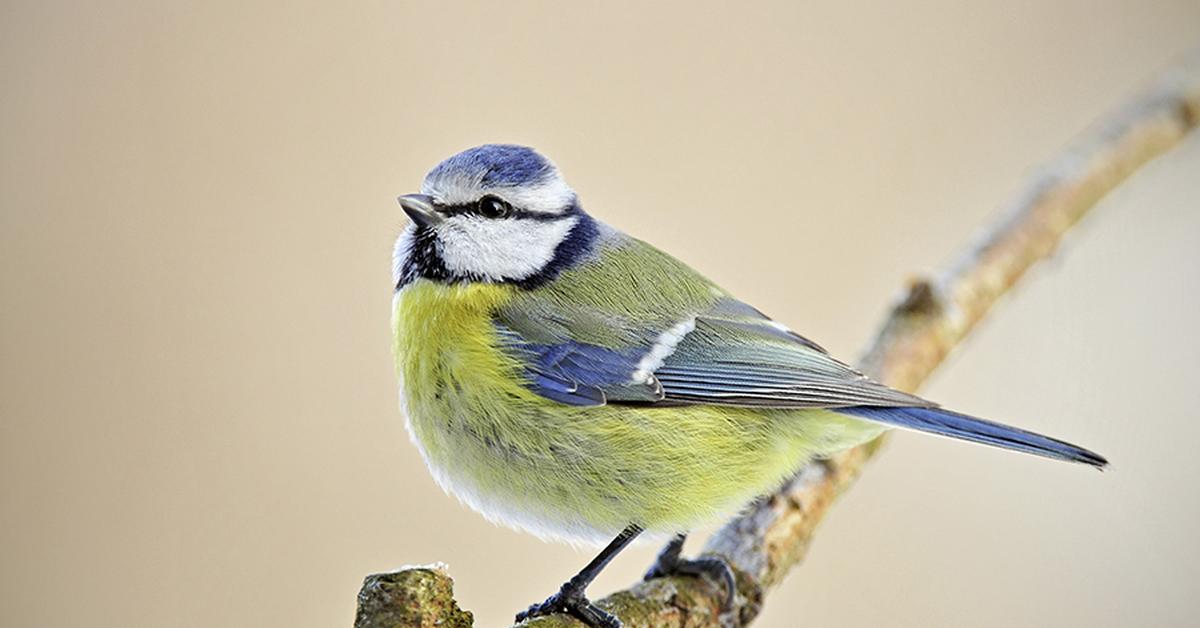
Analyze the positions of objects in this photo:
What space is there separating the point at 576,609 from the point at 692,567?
0.80ft

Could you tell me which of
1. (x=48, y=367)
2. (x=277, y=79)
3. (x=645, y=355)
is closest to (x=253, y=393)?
(x=48, y=367)

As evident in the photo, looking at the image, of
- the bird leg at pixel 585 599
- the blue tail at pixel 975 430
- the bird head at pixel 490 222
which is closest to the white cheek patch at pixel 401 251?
the bird head at pixel 490 222

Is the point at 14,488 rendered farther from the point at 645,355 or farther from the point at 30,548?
the point at 645,355

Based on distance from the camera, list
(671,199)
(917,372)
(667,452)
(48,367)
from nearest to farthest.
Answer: (667,452), (917,372), (48,367), (671,199)

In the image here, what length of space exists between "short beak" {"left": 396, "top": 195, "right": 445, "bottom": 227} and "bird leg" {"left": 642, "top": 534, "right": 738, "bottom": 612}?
53 cm

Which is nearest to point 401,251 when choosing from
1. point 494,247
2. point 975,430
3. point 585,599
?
point 494,247

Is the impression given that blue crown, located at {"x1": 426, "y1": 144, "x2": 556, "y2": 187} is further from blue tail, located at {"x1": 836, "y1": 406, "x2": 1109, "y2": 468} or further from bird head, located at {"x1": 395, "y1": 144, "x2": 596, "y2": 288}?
blue tail, located at {"x1": 836, "y1": 406, "x2": 1109, "y2": 468}

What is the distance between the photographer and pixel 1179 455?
2.68 m

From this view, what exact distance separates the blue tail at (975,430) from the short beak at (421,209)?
1.93ft

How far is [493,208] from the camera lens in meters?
1.55

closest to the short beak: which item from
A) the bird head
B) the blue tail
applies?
the bird head

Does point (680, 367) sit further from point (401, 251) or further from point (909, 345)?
point (909, 345)

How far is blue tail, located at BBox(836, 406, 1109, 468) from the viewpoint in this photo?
132 cm

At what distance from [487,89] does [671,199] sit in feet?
1.75
